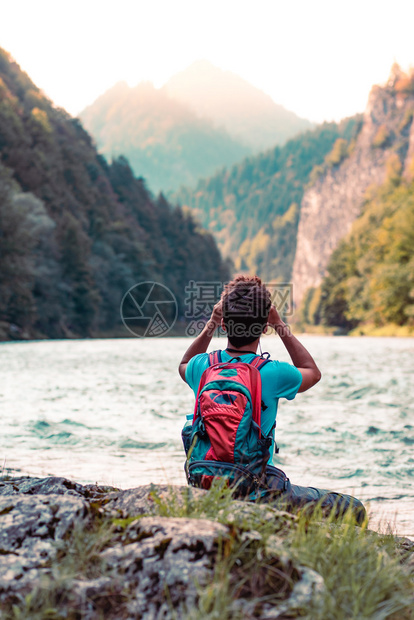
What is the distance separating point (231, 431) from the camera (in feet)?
11.7

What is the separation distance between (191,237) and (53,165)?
44.4 metres

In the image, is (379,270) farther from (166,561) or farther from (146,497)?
(166,561)

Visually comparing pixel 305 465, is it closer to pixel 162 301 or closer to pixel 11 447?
pixel 11 447

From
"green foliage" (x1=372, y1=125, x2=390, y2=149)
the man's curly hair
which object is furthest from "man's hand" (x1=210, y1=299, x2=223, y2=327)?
"green foliage" (x1=372, y1=125, x2=390, y2=149)

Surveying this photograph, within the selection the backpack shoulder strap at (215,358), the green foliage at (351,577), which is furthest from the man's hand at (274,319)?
the green foliage at (351,577)

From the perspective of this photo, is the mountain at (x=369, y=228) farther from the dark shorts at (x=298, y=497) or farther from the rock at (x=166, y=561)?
the rock at (x=166, y=561)

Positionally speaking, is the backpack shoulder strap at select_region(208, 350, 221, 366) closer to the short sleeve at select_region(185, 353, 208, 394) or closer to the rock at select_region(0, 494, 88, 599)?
the short sleeve at select_region(185, 353, 208, 394)

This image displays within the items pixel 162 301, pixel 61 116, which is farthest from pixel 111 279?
pixel 61 116

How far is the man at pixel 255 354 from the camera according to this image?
3.69m

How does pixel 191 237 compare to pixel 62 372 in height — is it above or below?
above

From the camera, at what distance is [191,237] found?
385 ft

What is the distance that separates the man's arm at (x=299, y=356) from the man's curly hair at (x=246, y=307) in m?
0.18

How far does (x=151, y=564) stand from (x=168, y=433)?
737cm

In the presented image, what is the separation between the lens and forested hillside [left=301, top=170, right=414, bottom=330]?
187 ft
